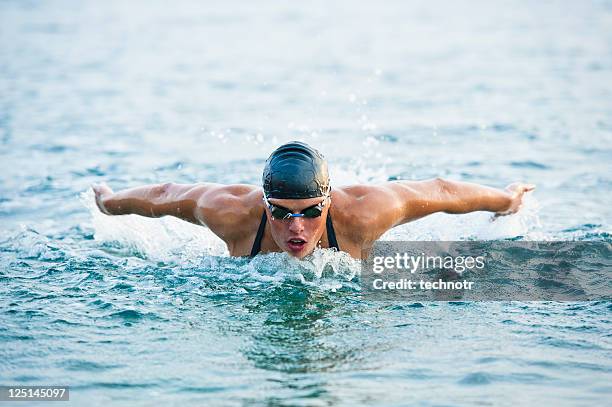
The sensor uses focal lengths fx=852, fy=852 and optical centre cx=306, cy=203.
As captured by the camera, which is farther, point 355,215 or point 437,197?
point 437,197

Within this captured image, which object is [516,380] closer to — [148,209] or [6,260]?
[148,209]

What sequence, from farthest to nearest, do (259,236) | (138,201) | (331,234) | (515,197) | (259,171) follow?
(259,171)
(515,197)
(138,201)
(259,236)
(331,234)

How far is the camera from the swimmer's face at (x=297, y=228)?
6.74 m

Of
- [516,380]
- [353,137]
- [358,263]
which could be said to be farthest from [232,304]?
[353,137]

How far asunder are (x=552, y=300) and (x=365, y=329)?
1666 millimetres

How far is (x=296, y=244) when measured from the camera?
6.90 m

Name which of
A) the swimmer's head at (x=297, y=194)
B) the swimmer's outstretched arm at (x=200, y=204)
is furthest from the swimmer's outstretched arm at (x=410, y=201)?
the swimmer's outstretched arm at (x=200, y=204)

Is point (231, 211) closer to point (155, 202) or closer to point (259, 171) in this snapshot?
point (155, 202)

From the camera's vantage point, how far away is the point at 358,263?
7.40 metres

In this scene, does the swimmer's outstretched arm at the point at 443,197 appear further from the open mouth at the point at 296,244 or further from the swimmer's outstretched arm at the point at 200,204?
the swimmer's outstretched arm at the point at 200,204

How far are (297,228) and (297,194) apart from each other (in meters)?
0.28

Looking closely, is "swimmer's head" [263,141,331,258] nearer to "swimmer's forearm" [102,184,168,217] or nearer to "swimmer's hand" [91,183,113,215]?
"swimmer's forearm" [102,184,168,217]

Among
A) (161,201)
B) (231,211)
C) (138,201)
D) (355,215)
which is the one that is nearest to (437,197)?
(355,215)

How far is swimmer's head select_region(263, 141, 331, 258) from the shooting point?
22.1 feet
